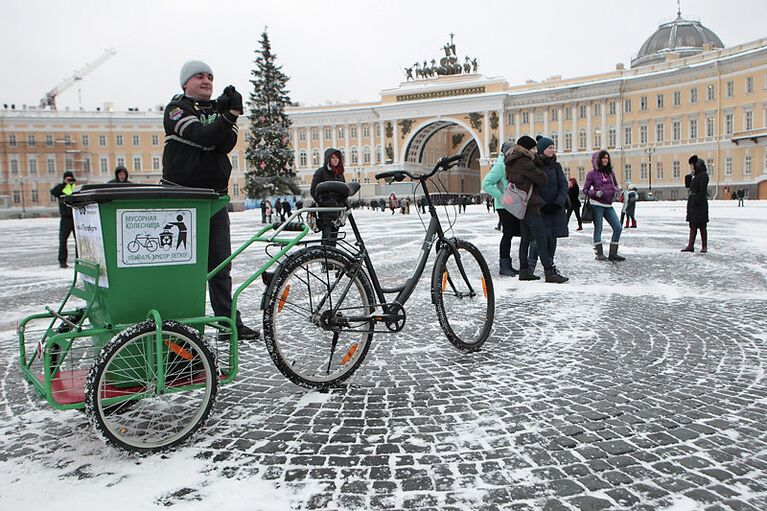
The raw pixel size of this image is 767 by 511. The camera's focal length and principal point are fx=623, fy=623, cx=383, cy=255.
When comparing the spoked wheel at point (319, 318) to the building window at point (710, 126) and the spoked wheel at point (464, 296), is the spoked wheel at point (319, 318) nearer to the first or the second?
the spoked wheel at point (464, 296)

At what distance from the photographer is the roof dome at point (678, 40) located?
236ft

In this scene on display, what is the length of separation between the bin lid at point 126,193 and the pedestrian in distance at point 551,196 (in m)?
5.78

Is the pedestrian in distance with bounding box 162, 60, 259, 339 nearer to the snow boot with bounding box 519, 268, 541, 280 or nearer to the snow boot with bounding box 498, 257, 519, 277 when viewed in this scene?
the snow boot with bounding box 519, 268, 541, 280

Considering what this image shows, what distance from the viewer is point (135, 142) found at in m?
82.0

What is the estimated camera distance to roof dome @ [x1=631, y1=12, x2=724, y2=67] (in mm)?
72062

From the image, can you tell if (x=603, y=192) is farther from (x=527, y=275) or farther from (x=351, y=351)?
(x=351, y=351)

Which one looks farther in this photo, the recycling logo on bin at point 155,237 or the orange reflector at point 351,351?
the orange reflector at point 351,351

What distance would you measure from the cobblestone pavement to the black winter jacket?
52.9 inches

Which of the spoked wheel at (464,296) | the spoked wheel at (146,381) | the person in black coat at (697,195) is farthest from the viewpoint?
the person in black coat at (697,195)

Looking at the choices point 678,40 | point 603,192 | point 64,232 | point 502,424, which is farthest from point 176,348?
point 678,40

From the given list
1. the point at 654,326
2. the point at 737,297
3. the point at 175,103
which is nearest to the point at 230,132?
the point at 175,103

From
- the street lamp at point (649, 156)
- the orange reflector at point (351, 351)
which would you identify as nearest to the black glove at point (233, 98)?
Result: the orange reflector at point (351, 351)

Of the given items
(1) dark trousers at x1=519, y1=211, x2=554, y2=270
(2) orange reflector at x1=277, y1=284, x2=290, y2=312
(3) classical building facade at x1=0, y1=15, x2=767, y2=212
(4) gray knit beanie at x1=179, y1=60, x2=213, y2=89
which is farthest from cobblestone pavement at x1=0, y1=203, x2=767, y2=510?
(3) classical building facade at x1=0, y1=15, x2=767, y2=212

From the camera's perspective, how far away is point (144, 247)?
9.73 feet
